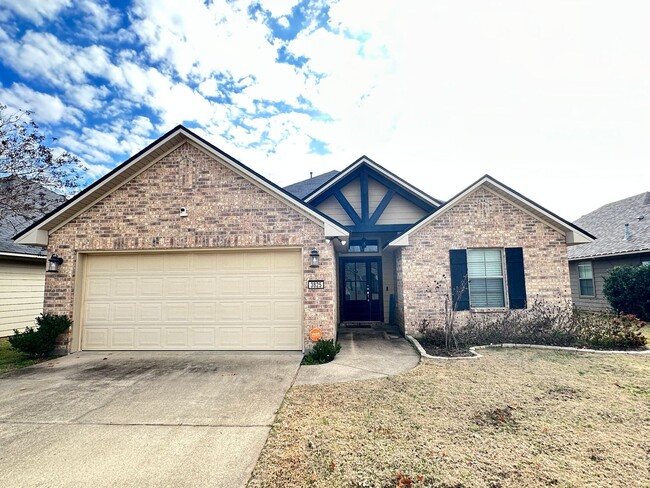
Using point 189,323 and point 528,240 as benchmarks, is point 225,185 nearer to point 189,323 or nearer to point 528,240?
point 189,323

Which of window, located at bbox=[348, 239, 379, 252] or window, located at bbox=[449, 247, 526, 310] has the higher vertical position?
window, located at bbox=[348, 239, 379, 252]

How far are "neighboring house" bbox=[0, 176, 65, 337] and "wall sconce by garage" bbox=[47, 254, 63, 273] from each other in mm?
3437

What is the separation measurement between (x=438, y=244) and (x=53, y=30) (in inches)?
480

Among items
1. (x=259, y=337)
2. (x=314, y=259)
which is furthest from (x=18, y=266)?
(x=314, y=259)

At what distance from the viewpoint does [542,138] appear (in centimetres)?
1209

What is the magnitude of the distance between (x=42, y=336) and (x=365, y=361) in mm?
7334

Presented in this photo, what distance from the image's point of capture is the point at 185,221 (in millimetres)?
7941

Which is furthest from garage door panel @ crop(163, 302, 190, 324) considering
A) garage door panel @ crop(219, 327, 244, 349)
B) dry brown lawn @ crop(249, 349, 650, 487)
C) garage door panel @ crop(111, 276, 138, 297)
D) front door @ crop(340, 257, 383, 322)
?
front door @ crop(340, 257, 383, 322)

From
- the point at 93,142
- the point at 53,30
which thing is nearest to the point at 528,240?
the point at 53,30

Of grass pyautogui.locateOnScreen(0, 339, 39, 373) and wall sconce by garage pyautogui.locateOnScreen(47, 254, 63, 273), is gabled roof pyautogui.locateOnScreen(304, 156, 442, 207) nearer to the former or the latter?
wall sconce by garage pyautogui.locateOnScreen(47, 254, 63, 273)

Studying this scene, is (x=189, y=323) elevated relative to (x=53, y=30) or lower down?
lower down

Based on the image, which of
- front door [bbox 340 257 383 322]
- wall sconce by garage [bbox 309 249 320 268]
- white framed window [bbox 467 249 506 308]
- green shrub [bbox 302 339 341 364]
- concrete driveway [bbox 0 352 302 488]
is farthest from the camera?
front door [bbox 340 257 383 322]

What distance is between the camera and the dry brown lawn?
2.89 meters

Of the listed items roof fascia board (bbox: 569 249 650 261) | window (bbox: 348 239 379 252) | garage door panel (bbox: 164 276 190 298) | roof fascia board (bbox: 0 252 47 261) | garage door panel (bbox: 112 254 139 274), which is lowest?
garage door panel (bbox: 164 276 190 298)
